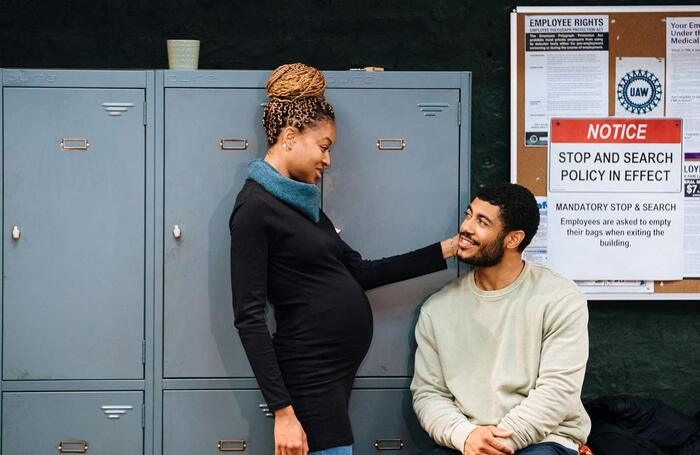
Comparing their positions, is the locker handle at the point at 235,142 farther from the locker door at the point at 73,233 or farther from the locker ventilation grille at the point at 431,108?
the locker ventilation grille at the point at 431,108

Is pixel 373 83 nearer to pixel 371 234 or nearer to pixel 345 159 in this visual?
pixel 345 159

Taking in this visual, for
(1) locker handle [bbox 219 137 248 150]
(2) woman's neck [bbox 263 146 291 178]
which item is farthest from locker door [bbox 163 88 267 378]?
(2) woman's neck [bbox 263 146 291 178]

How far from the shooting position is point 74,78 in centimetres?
304

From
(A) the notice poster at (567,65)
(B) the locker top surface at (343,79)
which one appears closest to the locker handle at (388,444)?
(B) the locker top surface at (343,79)

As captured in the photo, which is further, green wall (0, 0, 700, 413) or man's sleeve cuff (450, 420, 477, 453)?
green wall (0, 0, 700, 413)

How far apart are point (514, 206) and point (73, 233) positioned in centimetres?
143

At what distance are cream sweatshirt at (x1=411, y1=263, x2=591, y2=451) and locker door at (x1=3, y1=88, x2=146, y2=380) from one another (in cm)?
98

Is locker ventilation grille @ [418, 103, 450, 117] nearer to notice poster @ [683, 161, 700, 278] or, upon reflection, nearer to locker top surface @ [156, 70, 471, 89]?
locker top surface @ [156, 70, 471, 89]

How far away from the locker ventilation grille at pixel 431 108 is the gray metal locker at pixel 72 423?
133 centimetres

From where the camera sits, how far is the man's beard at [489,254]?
9.40 ft

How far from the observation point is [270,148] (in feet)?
9.38

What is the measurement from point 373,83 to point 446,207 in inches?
18.7

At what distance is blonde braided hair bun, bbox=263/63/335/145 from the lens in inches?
109

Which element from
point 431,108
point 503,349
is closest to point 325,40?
point 431,108
